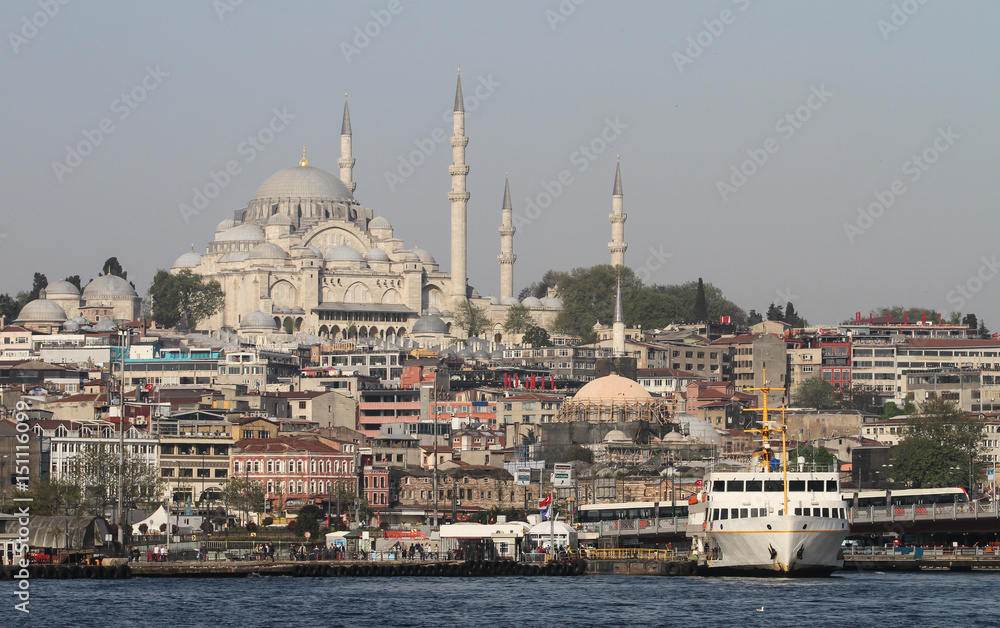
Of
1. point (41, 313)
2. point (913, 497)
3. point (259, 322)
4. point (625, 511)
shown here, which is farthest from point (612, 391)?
point (41, 313)

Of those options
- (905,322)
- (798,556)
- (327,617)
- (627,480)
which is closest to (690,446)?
(627,480)

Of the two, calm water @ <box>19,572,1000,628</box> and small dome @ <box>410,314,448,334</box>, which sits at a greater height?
small dome @ <box>410,314,448,334</box>

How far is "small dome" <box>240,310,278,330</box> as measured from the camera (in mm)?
127750

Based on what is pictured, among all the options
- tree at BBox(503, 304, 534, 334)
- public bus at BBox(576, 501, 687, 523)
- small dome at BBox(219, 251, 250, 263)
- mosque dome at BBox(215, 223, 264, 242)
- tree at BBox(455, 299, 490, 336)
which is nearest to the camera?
public bus at BBox(576, 501, 687, 523)

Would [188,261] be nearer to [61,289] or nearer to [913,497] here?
[61,289]

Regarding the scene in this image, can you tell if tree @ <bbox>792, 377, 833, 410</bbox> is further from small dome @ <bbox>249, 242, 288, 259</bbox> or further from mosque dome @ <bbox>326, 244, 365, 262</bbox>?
small dome @ <bbox>249, 242, 288, 259</bbox>

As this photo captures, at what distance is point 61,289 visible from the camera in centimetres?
14438

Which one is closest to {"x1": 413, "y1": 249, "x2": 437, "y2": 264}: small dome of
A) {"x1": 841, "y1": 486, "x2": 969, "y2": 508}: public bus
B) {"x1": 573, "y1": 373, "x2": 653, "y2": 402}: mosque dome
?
{"x1": 573, "y1": 373, "x2": 653, "y2": 402}: mosque dome

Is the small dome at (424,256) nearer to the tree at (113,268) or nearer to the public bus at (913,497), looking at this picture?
the tree at (113,268)

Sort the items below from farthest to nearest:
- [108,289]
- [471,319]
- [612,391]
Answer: [108,289] → [471,319] → [612,391]

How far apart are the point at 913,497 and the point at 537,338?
63.0 meters

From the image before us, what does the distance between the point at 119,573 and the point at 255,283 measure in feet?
264

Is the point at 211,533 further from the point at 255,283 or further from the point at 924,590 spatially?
the point at 255,283

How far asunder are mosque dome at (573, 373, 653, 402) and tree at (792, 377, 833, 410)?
18.7m
